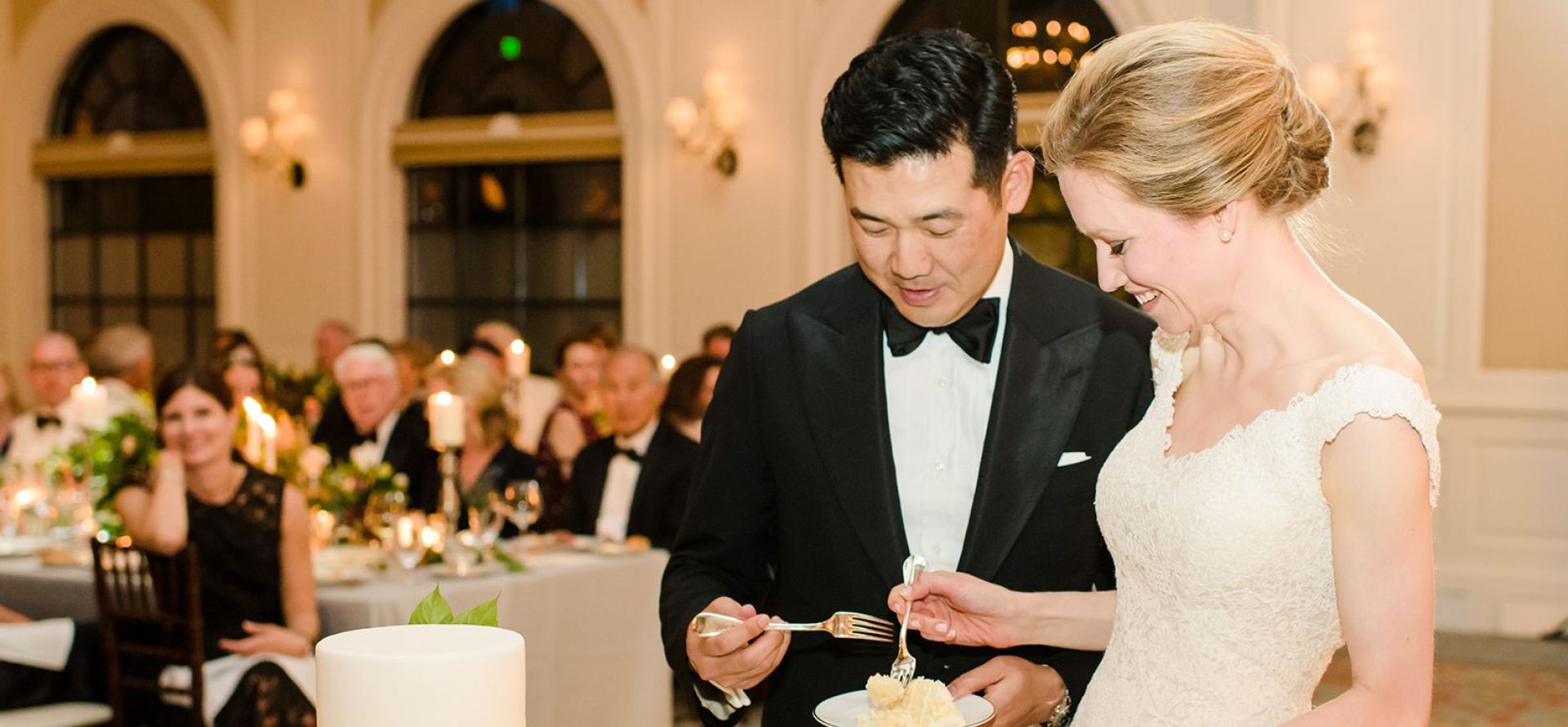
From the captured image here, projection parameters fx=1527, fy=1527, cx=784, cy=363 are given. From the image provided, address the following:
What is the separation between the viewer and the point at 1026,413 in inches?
74.4

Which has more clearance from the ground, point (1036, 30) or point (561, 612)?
point (1036, 30)

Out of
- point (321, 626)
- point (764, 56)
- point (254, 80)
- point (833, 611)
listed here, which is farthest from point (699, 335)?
point (833, 611)

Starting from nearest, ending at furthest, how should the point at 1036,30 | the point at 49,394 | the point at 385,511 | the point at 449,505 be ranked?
the point at 385,511
the point at 449,505
the point at 49,394
the point at 1036,30

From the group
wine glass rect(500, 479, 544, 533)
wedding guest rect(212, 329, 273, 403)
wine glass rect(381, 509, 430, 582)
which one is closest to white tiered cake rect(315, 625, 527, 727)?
wine glass rect(381, 509, 430, 582)

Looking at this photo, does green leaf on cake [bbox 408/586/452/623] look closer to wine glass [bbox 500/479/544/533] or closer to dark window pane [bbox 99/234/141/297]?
wine glass [bbox 500/479/544/533]

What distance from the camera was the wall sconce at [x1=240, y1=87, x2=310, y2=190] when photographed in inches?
Answer: 408

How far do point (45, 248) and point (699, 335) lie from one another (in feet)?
19.8

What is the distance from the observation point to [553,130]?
960 cm

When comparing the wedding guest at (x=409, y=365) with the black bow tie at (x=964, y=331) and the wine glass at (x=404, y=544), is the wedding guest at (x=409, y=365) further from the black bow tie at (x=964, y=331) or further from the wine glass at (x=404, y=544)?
the black bow tie at (x=964, y=331)

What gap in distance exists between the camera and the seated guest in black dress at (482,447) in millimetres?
5691

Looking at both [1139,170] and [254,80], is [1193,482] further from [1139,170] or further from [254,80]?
[254,80]

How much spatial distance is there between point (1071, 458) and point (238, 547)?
9.74 feet

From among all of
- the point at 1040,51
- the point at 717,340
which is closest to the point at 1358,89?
the point at 1040,51

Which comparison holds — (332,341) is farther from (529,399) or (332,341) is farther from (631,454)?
(631,454)
